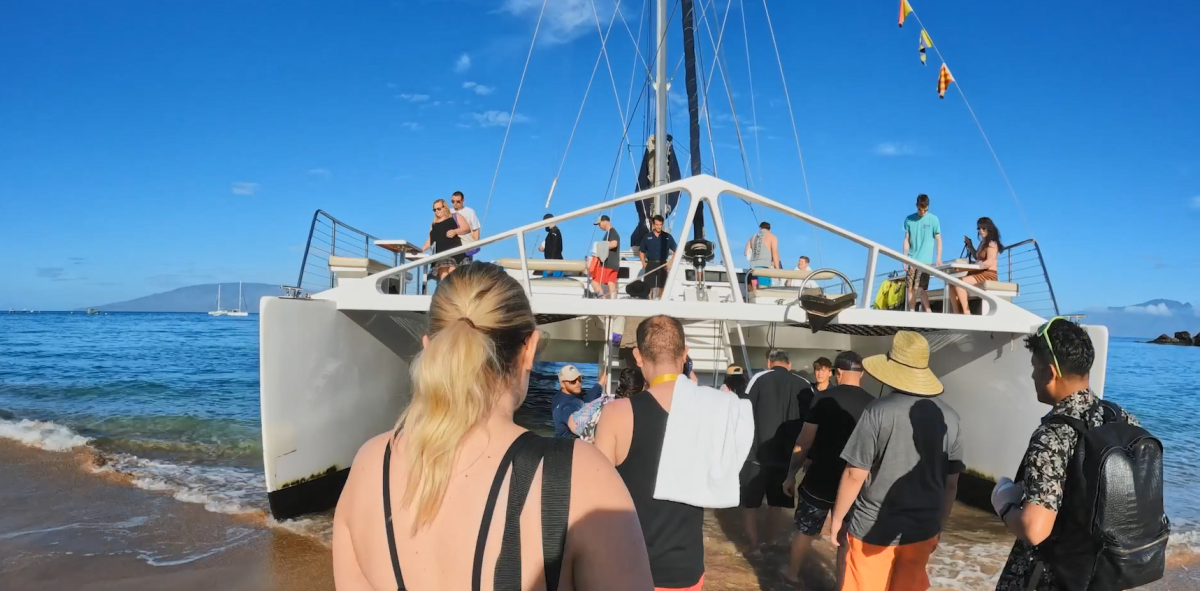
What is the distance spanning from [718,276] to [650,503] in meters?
7.47

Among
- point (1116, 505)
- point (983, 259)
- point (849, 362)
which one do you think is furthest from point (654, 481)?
point (983, 259)

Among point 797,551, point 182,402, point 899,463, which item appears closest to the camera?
point 899,463

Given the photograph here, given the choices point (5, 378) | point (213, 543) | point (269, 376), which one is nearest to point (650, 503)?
point (269, 376)

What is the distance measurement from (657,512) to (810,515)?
2.20 meters

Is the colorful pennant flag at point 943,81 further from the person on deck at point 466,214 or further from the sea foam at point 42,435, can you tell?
the sea foam at point 42,435

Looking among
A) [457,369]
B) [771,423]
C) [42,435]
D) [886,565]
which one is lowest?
[42,435]

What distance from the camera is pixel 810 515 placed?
3.98 m

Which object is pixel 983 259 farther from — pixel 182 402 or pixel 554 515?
pixel 182 402

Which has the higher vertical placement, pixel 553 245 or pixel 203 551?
pixel 553 245

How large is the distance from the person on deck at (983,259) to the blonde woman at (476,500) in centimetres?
587

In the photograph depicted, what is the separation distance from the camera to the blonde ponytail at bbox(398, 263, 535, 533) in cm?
95

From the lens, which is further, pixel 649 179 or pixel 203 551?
pixel 649 179

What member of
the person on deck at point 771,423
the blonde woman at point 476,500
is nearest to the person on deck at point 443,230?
the person on deck at point 771,423

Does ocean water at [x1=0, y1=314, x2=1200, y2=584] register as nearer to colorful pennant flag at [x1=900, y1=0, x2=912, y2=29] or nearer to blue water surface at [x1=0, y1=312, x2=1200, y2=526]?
blue water surface at [x1=0, y1=312, x2=1200, y2=526]
